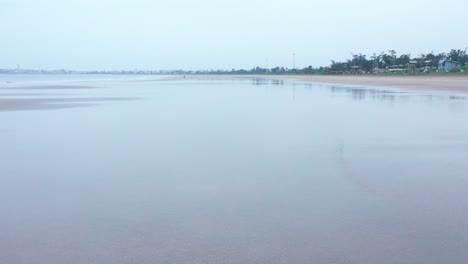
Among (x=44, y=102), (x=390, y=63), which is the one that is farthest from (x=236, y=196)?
(x=390, y=63)

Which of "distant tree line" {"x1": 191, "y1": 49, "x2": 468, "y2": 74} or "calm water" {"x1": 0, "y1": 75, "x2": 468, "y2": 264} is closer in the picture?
"calm water" {"x1": 0, "y1": 75, "x2": 468, "y2": 264}

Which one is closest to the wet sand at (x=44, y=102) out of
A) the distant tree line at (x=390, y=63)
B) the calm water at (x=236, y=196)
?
the calm water at (x=236, y=196)

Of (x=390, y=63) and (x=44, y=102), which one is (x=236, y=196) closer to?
(x=44, y=102)

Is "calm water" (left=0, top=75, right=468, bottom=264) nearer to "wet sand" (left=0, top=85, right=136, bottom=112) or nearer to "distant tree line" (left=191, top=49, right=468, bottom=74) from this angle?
"wet sand" (left=0, top=85, right=136, bottom=112)

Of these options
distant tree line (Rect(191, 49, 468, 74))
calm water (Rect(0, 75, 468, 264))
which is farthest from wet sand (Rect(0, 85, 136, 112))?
distant tree line (Rect(191, 49, 468, 74))

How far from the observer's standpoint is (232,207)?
5.53 meters

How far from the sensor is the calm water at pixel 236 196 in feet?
13.9

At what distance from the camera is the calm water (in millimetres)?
4230

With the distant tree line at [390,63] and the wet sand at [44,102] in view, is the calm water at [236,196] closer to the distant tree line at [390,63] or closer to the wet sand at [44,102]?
the wet sand at [44,102]

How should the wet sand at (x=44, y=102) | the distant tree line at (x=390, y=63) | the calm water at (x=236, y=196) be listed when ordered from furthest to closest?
the distant tree line at (x=390, y=63) → the wet sand at (x=44, y=102) → the calm water at (x=236, y=196)

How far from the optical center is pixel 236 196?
19.7 feet

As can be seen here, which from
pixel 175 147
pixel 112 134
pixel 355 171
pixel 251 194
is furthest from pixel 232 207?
pixel 112 134

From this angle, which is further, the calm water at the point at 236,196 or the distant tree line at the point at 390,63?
the distant tree line at the point at 390,63

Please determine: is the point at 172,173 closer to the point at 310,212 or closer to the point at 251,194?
the point at 251,194
